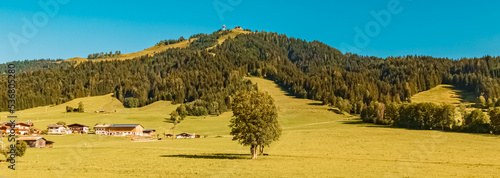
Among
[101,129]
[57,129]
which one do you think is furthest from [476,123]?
[57,129]

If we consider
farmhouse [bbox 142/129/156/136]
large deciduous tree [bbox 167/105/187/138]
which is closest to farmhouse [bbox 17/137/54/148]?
farmhouse [bbox 142/129/156/136]

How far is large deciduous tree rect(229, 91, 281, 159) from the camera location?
59.8 meters

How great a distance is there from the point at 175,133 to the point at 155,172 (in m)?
95.0

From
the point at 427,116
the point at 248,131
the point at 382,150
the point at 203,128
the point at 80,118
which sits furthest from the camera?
the point at 80,118

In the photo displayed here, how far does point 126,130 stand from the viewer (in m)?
140

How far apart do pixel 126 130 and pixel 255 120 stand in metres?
93.7

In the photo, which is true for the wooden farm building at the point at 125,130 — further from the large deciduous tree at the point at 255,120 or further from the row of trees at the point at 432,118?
the row of trees at the point at 432,118

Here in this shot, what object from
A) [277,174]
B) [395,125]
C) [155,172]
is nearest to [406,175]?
[277,174]

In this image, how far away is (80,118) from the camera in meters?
168

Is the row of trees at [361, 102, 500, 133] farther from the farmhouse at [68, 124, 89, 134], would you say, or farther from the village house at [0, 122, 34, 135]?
the village house at [0, 122, 34, 135]

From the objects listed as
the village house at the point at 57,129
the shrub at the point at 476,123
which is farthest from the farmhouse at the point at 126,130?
the shrub at the point at 476,123

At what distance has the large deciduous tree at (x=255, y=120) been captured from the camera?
59844 millimetres

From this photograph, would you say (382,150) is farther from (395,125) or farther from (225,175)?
(395,125)

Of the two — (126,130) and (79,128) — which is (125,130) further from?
(79,128)
